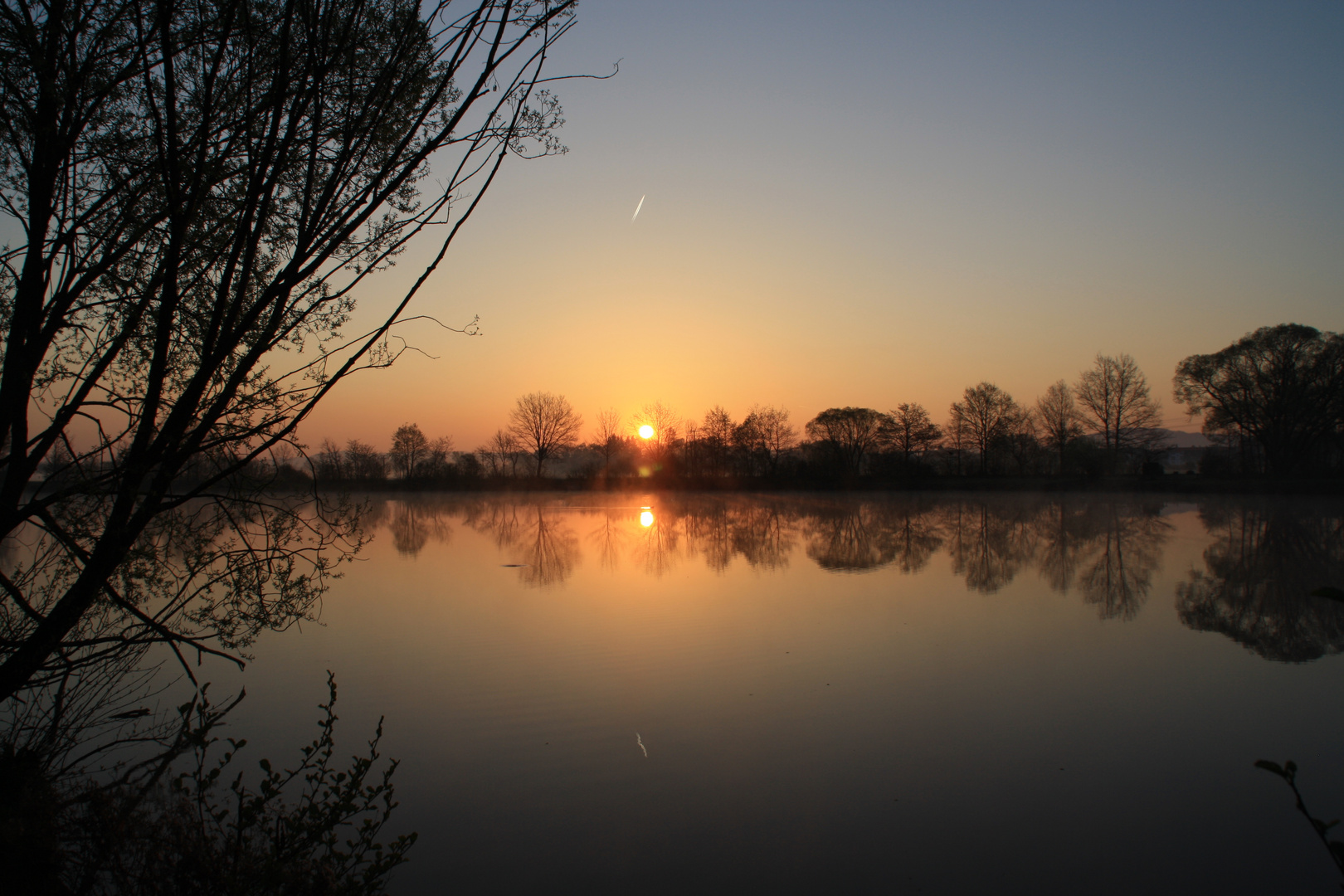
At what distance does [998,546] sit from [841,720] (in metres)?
10.4

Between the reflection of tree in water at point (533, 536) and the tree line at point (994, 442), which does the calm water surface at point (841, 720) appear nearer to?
the reflection of tree in water at point (533, 536)

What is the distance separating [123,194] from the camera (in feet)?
10.8

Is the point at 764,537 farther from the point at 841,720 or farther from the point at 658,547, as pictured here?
the point at 841,720

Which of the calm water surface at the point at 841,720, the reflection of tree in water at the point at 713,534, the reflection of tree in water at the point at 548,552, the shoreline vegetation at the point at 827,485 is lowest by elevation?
the calm water surface at the point at 841,720

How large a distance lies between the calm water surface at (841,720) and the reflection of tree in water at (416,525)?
14.0 feet

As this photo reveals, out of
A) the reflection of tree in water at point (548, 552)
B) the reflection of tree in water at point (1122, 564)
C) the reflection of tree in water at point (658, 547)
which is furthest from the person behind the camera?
the reflection of tree in water at point (658, 547)

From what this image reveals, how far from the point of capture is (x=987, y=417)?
177 ft

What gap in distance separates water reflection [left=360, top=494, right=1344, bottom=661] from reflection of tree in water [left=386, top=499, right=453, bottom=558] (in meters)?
0.06

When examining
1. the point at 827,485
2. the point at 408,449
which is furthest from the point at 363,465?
the point at 827,485

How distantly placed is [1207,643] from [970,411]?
5069cm

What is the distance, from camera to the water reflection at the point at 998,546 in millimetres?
8516

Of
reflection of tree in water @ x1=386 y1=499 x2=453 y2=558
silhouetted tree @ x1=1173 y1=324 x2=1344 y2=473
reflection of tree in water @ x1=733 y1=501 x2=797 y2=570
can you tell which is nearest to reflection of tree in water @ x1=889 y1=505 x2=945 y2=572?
reflection of tree in water @ x1=733 y1=501 x2=797 y2=570

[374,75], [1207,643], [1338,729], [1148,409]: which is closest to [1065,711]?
[1338,729]

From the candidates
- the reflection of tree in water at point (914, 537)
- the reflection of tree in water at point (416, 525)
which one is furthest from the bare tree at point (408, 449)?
the reflection of tree in water at point (914, 537)
